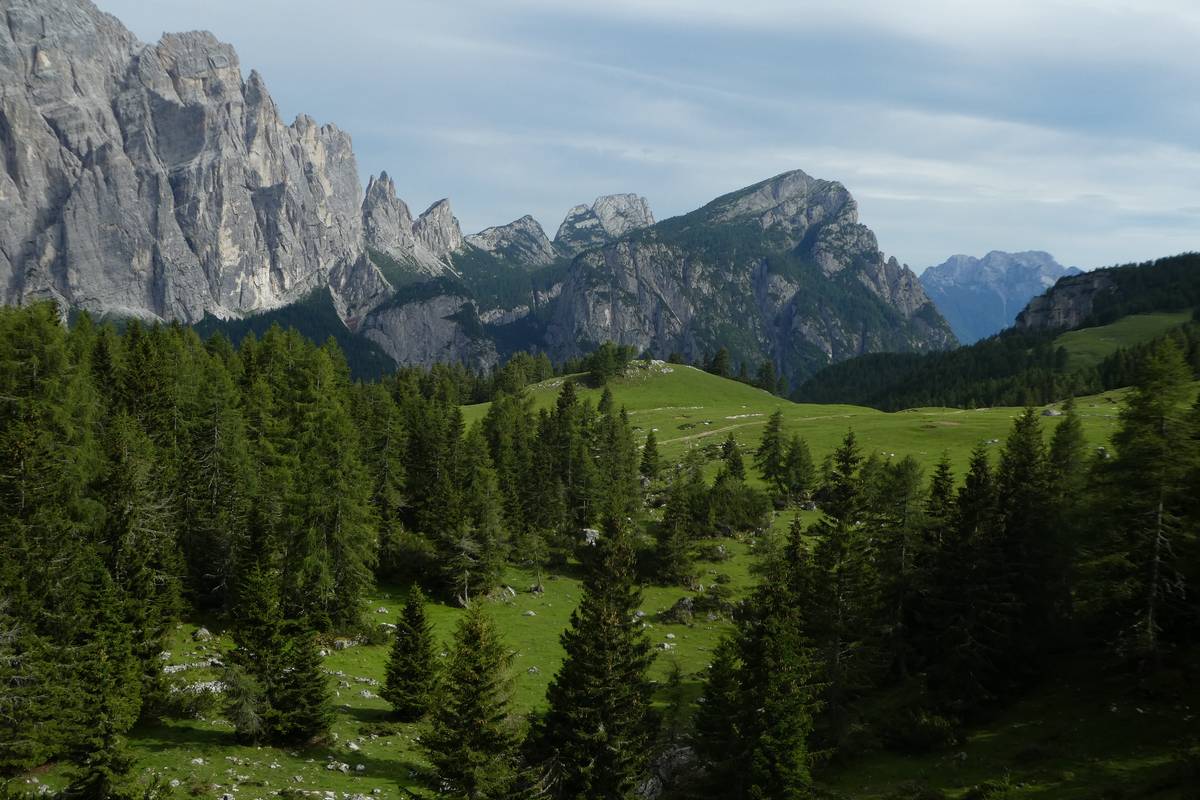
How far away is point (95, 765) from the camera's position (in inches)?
936

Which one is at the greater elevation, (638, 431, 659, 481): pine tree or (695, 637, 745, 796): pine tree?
(638, 431, 659, 481): pine tree

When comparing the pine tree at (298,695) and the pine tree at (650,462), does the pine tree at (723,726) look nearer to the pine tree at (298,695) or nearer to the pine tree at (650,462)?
the pine tree at (298,695)

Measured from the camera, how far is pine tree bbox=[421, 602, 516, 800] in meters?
24.4

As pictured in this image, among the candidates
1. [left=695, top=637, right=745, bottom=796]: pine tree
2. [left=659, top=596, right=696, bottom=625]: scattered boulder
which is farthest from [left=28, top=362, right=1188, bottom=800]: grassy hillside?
[left=695, top=637, right=745, bottom=796]: pine tree

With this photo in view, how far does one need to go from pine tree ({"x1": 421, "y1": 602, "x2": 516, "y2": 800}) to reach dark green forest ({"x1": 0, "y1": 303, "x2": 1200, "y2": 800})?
0.10m

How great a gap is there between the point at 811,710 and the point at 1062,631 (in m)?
16.2

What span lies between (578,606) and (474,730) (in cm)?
1438

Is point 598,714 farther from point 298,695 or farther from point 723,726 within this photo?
point 298,695

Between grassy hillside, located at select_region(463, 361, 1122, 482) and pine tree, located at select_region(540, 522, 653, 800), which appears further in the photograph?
grassy hillside, located at select_region(463, 361, 1122, 482)

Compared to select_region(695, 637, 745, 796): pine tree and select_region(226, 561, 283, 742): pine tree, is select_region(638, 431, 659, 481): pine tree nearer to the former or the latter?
select_region(695, 637, 745, 796): pine tree

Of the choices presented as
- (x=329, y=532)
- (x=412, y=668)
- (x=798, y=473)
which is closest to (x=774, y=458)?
(x=798, y=473)

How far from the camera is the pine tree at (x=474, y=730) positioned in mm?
24391

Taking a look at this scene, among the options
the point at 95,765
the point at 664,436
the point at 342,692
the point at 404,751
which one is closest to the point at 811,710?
the point at 404,751

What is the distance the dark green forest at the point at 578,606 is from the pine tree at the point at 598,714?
0.42 feet
